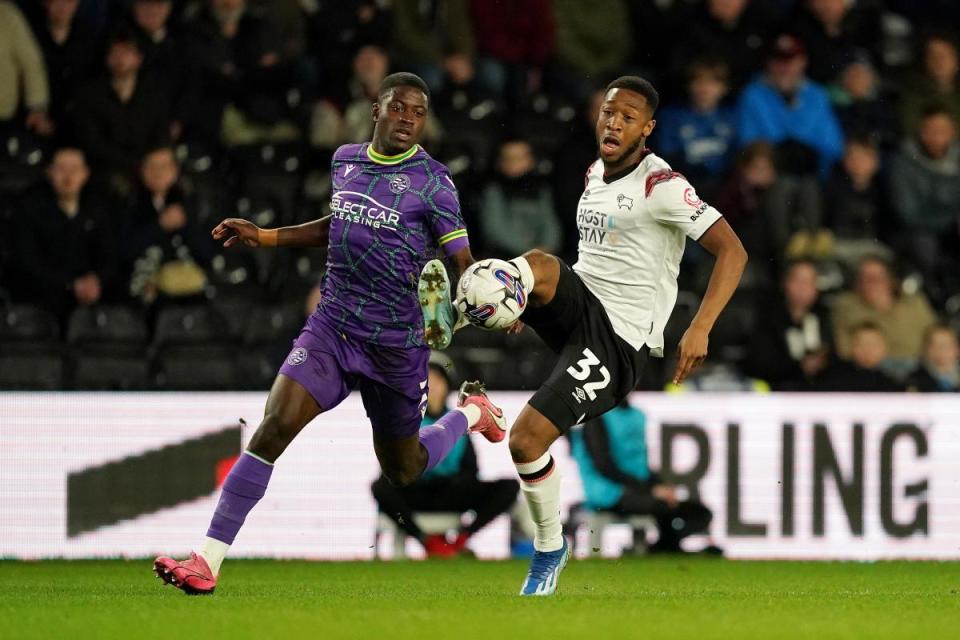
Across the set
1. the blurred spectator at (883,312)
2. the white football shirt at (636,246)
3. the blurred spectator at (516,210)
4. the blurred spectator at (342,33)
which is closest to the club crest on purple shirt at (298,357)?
the white football shirt at (636,246)

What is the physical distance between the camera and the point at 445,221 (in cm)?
800

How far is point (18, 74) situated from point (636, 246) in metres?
A: 7.70

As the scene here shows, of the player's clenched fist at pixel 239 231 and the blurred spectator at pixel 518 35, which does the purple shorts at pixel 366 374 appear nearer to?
the player's clenched fist at pixel 239 231

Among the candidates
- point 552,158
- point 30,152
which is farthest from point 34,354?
point 552,158

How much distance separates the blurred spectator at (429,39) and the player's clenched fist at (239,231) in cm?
674

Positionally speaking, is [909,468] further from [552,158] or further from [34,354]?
[34,354]

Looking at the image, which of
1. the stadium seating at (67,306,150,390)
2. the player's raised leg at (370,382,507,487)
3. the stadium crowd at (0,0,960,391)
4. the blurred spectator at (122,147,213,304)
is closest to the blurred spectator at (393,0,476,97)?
the stadium crowd at (0,0,960,391)

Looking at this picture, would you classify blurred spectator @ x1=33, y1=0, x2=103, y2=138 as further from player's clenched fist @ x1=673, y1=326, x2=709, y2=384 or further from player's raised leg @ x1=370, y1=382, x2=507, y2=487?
player's clenched fist @ x1=673, y1=326, x2=709, y2=384

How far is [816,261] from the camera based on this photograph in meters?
13.9

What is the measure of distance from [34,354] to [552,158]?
15.3 feet

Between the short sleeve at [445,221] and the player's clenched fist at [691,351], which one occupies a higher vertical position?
the short sleeve at [445,221]

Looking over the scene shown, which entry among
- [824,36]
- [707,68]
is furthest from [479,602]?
Result: [824,36]

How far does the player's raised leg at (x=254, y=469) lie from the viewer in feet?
24.8

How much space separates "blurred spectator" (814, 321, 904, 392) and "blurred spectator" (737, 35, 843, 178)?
2314 mm
